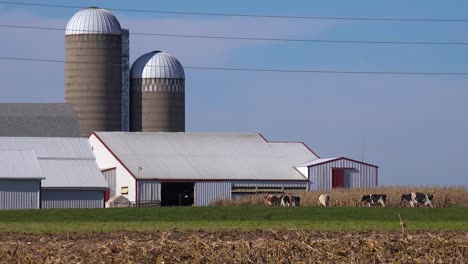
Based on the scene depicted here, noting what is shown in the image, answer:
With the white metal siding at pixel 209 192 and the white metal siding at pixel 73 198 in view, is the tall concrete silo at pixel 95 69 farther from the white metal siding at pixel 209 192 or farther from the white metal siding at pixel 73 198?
the white metal siding at pixel 73 198

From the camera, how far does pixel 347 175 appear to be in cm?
7056

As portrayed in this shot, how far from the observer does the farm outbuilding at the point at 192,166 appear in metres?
67.2

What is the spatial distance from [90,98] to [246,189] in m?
14.8

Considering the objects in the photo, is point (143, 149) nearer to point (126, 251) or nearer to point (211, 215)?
point (211, 215)

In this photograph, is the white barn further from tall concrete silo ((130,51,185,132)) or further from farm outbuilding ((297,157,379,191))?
tall concrete silo ((130,51,185,132))

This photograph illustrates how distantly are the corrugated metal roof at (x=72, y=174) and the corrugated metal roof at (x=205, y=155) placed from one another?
3.91m

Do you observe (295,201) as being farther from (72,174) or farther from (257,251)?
(257,251)

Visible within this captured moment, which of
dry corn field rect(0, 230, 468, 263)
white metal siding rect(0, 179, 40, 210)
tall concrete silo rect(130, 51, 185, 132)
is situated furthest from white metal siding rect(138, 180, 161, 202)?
dry corn field rect(0, 230, 468, 263)

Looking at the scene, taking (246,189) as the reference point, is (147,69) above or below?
above

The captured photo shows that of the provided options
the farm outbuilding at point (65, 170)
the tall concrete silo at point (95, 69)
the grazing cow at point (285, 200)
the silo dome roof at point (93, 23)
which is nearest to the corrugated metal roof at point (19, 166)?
the farm outbuilding at point (65, 170)

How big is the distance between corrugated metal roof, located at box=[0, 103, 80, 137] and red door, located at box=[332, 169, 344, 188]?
59.5ft

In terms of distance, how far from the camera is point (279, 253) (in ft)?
61.1

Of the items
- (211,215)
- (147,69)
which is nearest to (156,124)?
(147,69)

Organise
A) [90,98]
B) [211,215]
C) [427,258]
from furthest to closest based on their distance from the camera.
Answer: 1. [90,98]
2. [211,215]
3. [427,258]
